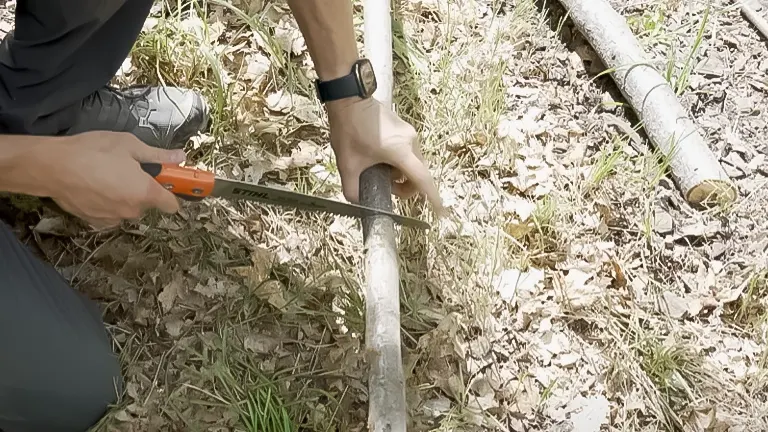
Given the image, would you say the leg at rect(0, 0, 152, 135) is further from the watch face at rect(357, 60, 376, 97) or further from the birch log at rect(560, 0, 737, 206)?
the birch log at rect(560, 0, 737, 206)

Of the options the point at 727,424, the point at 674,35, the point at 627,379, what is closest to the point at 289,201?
the point at 627,379

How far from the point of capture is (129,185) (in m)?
1.42

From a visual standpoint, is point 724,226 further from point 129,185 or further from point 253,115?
point 129,185

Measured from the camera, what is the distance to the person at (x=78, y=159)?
56.2 inches

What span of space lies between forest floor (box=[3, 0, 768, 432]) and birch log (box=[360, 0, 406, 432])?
323 mm

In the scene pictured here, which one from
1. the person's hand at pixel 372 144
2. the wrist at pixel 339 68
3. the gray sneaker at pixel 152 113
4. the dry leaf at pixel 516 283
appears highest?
the wrist at pixel 339 68

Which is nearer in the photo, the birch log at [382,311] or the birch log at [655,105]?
the birch log at [382,311]

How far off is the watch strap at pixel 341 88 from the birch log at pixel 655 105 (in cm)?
116

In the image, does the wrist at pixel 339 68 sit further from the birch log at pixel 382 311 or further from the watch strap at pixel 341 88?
the birch log at pixel 382 311

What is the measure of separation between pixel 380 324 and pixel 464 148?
935 millimetres

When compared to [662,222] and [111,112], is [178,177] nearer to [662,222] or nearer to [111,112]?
[111,112]

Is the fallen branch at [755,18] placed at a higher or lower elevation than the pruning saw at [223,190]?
lower

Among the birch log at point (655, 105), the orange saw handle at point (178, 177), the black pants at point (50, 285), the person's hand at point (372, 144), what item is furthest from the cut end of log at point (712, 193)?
the black pants at point (50, 285)

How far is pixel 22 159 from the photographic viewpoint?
4.59 ft
